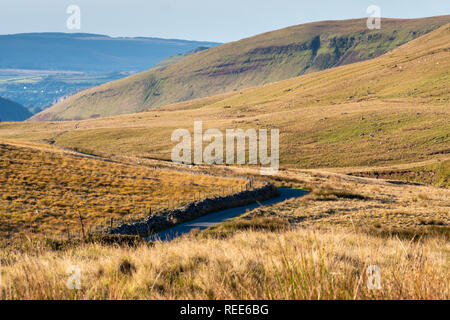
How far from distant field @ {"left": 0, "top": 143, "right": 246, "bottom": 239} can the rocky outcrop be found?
76.9 inches

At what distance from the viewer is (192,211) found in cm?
3309

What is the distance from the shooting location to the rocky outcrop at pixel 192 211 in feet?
87.9

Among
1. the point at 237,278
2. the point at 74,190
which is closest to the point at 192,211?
the point at 74,190

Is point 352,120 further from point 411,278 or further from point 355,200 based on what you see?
point 411,278

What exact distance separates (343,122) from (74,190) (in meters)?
82.2

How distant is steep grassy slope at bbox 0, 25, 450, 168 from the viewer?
90250mm

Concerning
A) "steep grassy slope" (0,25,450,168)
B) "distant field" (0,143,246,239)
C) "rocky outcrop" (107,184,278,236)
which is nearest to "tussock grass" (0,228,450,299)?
"rocky outcrop" (107,184,278,236)

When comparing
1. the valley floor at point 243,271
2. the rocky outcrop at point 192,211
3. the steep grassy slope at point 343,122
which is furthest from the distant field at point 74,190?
the steep grassy slope at point 343,122

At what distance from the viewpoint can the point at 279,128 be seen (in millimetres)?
112938

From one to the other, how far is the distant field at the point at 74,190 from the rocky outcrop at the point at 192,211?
1.95 m

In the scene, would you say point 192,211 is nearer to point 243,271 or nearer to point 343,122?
point 243,271

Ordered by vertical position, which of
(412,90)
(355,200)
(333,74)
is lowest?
(355,200)
